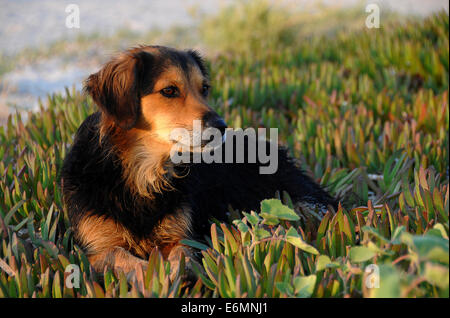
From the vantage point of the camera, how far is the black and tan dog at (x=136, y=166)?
2.95 m

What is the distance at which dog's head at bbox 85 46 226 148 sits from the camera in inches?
116

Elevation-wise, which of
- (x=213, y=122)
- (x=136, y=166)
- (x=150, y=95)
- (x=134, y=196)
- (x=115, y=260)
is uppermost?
(x=150, y=95)

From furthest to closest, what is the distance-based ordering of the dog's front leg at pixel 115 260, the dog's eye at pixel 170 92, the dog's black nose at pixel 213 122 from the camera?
the dog's eye at pixel 170 92, the dog's black nose at pixel 213 122, the dog's front leg at pixel 115 260

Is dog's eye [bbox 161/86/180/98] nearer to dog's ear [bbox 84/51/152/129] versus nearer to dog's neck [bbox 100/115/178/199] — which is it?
dog's ear [bbox 84/51/152/129]

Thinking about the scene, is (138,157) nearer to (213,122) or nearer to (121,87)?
(121,87)

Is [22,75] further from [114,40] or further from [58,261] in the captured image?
[58,261]

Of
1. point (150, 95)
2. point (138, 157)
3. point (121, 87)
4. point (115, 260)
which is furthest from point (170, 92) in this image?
point (115, 260)

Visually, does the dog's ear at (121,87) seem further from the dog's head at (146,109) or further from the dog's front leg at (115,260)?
the dog's front leg at (115,260)

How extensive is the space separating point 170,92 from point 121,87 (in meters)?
0.29

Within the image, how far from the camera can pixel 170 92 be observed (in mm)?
3051

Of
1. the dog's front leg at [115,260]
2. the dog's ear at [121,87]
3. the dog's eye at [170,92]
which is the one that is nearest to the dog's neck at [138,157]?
the dog's ear at [121,87]

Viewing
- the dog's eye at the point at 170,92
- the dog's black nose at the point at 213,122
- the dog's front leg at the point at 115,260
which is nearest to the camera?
the dog's front leg at the point at 115,260

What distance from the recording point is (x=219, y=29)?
11.4m

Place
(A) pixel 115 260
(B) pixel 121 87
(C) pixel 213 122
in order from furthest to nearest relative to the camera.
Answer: (B) pixel 121 87
(C) pixel 213 122
(A) pixel 115 260
